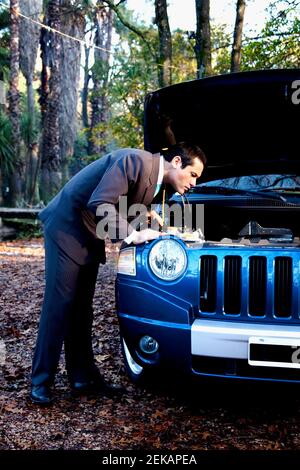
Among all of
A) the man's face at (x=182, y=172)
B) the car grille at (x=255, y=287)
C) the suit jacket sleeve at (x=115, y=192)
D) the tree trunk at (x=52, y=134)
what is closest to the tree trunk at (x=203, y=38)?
the man's face at (x=182, y=172)

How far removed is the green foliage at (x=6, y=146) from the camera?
20.0m

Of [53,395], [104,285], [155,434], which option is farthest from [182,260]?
[104,285]

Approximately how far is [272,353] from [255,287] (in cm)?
33

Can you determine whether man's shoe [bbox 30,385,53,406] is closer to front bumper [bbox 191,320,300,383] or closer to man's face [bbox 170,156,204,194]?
front bumper [bbox 191,320,300,383]

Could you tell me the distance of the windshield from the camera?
14.5ft

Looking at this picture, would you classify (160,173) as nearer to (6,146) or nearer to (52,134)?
(52,134)

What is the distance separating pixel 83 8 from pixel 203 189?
1661 centimetres

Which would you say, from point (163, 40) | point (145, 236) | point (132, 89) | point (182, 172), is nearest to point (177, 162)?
point (182, 172)

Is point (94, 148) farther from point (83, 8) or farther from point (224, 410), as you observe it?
point (224, 410)

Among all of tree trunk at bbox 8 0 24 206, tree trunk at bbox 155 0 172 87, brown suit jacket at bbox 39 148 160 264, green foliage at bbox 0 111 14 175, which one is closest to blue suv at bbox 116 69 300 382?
brown suit jacket at bbox 39 148 160 264

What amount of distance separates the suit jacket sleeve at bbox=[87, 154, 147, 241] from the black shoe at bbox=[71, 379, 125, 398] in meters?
1.05

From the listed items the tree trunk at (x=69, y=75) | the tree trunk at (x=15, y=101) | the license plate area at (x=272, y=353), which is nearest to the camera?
the license plate area at (x=272, y=353)

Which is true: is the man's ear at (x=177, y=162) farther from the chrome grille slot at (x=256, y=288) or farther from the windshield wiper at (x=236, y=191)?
the windshield wiper at (x=236, y=191)

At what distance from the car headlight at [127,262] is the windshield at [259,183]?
146 centimetres
